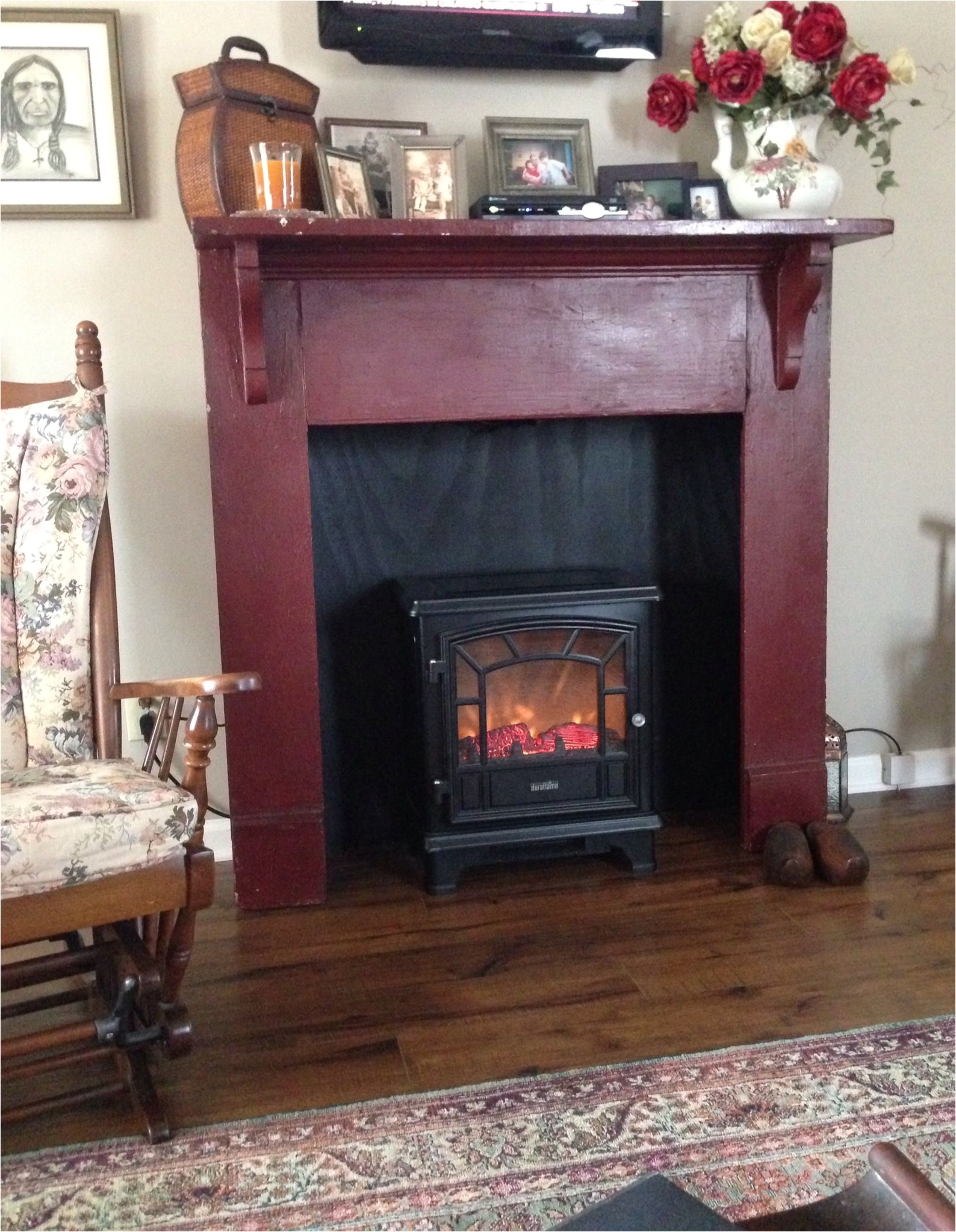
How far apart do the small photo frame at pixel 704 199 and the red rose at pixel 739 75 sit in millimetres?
203

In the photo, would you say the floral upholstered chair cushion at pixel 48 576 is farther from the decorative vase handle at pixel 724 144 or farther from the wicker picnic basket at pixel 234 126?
the decorative vase handle at pixel 724 144

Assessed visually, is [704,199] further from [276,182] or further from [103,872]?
[103,872]

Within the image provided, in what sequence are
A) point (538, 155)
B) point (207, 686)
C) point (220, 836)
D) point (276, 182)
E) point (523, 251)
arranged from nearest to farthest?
point (207, 686) → point (276, 182) → point (523, 251) → point (538, 155) → point (220, 836)

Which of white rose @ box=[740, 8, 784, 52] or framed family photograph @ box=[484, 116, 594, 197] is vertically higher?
white rose @ box=[740, 8, 784, 52]

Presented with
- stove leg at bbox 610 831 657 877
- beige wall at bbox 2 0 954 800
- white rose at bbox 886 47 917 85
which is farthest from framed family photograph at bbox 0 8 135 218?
stove leg at bbox 610 831 657 877

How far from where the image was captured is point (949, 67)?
2.61 metres

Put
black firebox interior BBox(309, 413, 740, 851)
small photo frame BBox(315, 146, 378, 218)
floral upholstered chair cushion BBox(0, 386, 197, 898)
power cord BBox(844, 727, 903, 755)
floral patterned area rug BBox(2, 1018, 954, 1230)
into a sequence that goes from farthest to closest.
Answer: power cord BBox(844, 727, 903, 755), black firebox interior BBox(309, 413, 740, 851), small photo frame BBox(315, 146, 378, 218), floral upholstered chair cushion BBox(0, 386, 197, 898), floral patterned area rug BBox(2, 1018, 954, 1230)

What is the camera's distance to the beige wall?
2295 mm

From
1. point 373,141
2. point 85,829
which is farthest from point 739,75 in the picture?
point 85,829

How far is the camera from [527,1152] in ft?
5.01

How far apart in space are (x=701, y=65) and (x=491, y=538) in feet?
3.34

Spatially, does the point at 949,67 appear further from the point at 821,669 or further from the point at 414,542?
the point at 414,542

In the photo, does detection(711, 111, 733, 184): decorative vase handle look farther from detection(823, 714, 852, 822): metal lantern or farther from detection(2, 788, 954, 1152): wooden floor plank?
detection(2, 788, 954, 1152): wooden floor plank

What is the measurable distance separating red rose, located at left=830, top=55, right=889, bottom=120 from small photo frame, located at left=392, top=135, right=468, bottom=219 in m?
0.71
